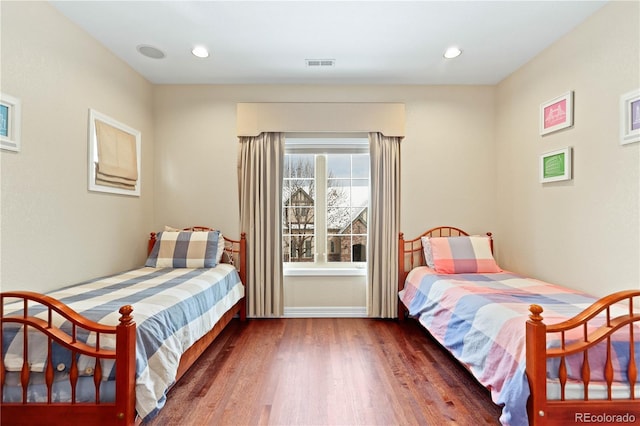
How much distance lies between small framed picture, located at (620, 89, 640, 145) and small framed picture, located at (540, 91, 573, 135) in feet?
1.43

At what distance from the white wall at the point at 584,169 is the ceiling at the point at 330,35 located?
0.21 m

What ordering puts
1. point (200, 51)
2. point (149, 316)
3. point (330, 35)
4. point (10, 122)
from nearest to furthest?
point (149, 316) → point (10, 122) → point (330, 35) → point (200, 51)

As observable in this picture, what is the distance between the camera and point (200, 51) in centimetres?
275

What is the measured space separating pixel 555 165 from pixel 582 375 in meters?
1.80

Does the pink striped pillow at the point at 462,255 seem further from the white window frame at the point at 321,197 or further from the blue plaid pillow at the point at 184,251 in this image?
the blue plaid pillow at the point at 184,251

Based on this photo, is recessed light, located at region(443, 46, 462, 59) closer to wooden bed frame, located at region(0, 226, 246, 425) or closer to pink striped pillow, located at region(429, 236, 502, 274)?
pink striped pillow, located at region(429, 236, 502, 274)

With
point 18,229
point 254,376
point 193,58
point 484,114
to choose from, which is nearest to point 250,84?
point 193,58

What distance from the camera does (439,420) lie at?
1.72 meters

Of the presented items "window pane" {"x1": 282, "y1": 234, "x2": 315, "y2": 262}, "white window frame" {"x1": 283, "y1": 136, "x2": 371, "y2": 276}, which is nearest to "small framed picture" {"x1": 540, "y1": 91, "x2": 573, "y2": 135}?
"white window frame" {"x1": 283, "y1": 136, "x2": 371, "y2": 276}

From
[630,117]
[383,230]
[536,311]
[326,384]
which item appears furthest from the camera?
[383,230]

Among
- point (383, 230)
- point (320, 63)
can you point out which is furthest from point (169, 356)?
point (320, 63)

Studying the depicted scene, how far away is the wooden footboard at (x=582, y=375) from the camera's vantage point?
4.58ft

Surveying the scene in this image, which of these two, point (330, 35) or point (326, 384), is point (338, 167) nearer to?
point (330, 35)

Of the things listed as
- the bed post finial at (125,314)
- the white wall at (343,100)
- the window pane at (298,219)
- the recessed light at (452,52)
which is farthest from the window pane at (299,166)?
the bed post finial at (125,314)
